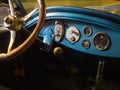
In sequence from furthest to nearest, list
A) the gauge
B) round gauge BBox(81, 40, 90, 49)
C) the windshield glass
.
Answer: the windshield glass, the gauge, round gauge BBox(81, 40, 90, 49)

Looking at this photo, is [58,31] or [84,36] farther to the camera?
[58,31]

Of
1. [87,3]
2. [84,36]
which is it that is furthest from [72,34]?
[87,3]

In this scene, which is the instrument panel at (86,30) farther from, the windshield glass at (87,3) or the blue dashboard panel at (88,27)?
the windshield glass at (87,3)

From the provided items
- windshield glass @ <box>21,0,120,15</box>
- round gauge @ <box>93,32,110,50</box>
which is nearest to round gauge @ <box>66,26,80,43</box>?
round gauge @ <box>93,32,110,50</box>

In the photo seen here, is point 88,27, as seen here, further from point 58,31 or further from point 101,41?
point 58,31

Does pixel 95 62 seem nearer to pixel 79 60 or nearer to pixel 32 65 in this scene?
pixel 79 60

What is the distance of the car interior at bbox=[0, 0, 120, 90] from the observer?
1.60m

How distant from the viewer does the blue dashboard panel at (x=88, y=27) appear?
1.73m

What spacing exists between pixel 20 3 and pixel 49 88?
821 millimetres

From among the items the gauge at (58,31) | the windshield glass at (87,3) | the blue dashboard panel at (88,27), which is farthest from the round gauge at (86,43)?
the windshield glass at (87,3)

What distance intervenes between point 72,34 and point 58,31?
12 cm

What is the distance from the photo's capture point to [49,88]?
249 cm

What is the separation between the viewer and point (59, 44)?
2.03 metres

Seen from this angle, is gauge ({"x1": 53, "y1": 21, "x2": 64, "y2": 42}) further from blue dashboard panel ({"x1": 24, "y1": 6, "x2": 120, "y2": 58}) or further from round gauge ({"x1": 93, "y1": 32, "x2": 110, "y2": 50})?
round gauge ({"x1": 93, "y1": 32, "x2": 110, "y2": 50})
